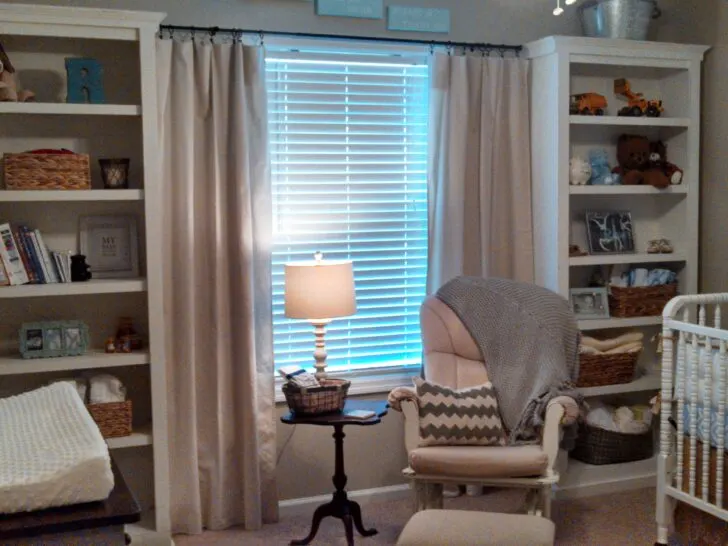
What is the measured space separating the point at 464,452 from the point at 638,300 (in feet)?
4.83

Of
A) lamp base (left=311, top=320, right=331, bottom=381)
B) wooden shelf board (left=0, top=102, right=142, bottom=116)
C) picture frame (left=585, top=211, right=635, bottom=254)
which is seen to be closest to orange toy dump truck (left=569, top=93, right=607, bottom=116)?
picture frame (left=585, top=211, right=635, bottom=254)

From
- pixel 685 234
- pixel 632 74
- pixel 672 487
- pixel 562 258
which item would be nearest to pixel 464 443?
pixel 672 487

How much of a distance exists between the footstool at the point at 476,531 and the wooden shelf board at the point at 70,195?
1593mm

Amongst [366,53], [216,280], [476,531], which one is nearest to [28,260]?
[216,280]

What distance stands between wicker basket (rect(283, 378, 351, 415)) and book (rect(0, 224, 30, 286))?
1.06 metres

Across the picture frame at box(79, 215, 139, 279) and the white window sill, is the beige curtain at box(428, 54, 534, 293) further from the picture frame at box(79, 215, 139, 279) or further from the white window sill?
the picture frame at box(79, 215, 139, 279)

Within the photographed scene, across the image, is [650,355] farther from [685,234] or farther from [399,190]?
[399,190]

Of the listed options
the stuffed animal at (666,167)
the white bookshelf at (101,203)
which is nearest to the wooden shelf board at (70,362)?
the white bookshelf at (101,203)

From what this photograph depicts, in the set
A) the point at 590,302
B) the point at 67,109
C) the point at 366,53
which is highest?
the point at 366,53

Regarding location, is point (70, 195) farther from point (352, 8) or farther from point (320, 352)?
point (352, 8)

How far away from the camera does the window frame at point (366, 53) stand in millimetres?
3570

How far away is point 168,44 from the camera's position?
329 cm

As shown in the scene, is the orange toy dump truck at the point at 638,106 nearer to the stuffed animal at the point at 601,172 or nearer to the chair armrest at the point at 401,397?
the stuffed animal at the point at 601,172

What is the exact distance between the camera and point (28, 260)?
3092mm
